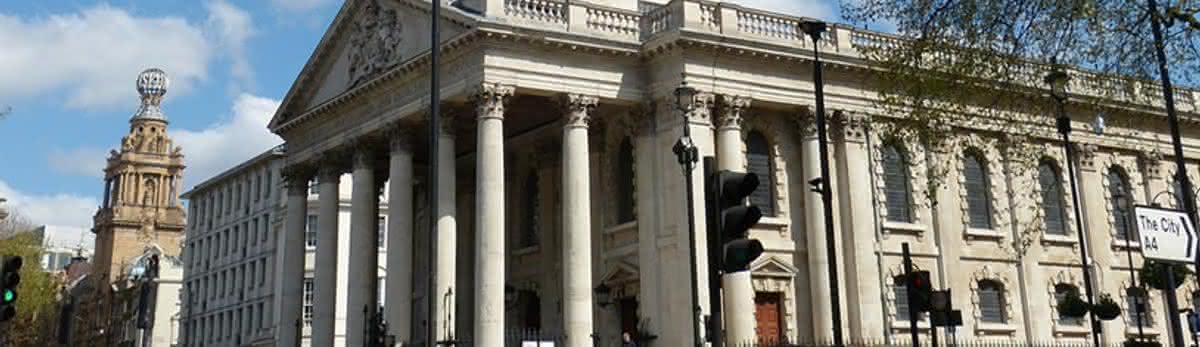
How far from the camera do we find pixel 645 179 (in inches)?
1299

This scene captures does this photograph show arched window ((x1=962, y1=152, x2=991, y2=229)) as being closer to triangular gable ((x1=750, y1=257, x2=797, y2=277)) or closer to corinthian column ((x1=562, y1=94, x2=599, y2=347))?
triangular gable ((x1=750, y1=257, x2=797, y2=277))

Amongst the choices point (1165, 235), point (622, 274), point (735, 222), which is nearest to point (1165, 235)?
point (1165, 235)

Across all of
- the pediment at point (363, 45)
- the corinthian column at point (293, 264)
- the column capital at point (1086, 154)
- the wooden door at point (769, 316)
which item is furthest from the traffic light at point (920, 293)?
the corinthian column at point (293, 264)

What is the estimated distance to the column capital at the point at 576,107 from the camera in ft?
105

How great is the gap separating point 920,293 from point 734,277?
11.3 m

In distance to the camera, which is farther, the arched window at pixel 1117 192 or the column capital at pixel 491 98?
the arched window at pixel 1117 192

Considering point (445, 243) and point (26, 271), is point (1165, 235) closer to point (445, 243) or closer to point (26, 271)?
point (445, 243)

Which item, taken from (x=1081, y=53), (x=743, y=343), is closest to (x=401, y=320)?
(x=743, y=343)

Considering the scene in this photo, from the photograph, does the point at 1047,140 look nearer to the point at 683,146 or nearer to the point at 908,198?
the point at 908,198

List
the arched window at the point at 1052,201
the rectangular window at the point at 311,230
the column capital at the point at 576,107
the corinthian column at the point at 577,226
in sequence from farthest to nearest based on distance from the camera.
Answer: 1. the rectangular window at the point at 311,230
2. the arched window at the point at 1052,201
3. the column capital at the point at 576,107
4. the corinthian column at the point at 577,226

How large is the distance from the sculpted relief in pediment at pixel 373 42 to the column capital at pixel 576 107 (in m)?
6.11

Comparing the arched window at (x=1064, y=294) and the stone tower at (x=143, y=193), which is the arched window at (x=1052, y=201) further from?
the stone tower at (x=143, y=193)

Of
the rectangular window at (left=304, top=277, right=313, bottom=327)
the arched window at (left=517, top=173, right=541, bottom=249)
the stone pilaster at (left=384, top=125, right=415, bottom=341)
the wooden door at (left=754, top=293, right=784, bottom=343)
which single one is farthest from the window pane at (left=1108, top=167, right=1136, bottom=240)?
the rectangular window at (left=304, top=277, right=313, bottom=327)

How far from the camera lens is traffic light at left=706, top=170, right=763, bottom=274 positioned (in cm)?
1038
